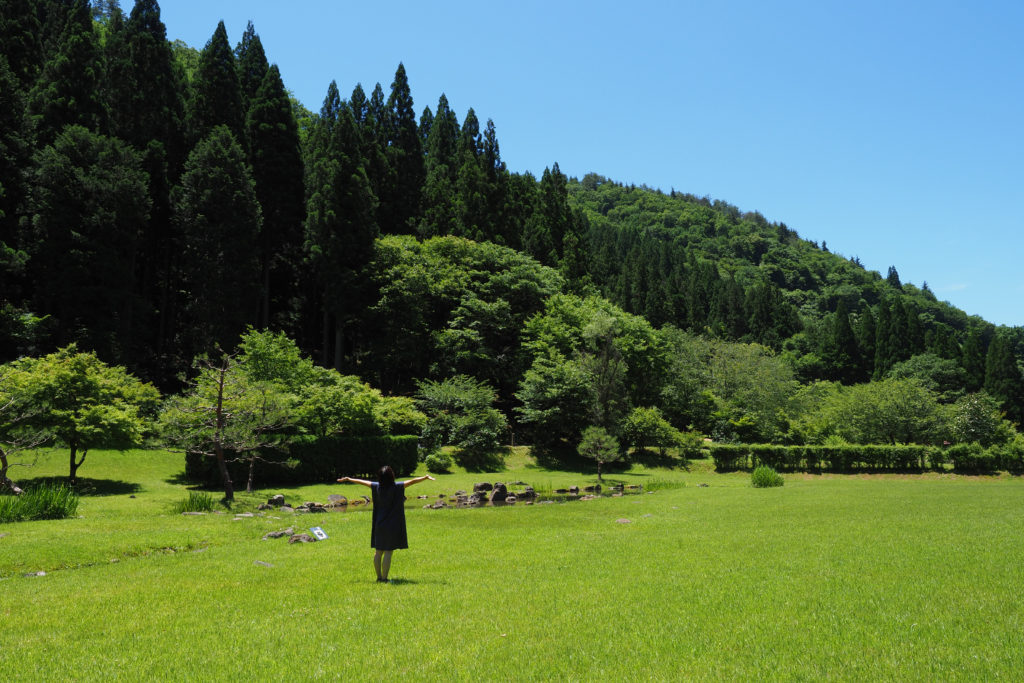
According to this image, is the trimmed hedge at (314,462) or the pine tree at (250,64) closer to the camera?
the trimmed hedge at (314,462)

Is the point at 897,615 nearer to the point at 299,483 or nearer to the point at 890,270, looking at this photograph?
the point at 299,483

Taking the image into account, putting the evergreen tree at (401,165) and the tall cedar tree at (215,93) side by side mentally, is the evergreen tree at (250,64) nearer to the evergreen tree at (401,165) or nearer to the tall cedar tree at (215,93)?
the tall cedar tree at (215,93)

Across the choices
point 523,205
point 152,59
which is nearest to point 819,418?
point 523,205

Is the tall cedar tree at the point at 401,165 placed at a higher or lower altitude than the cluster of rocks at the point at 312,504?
higher

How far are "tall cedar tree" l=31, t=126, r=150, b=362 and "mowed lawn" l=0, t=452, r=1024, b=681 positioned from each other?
72.4 ft

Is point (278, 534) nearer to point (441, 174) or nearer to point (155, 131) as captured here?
point (155, 131)

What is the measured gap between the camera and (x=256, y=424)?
68.0ft

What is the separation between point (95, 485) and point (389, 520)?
19282 millimetres

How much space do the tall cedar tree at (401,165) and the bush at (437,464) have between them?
25157 millimetres

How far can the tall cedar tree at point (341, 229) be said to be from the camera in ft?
136

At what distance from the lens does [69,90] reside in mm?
35531

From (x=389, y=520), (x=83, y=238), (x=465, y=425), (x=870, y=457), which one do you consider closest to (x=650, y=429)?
(x=465, y=425)

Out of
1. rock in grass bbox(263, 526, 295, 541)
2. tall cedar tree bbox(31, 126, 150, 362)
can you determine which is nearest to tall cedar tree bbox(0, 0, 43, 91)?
tall cedar tree bbox(31, 126, 150, 362)

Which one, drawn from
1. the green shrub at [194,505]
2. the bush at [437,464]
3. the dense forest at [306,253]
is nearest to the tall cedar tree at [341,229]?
the dense forest at [306,253]
